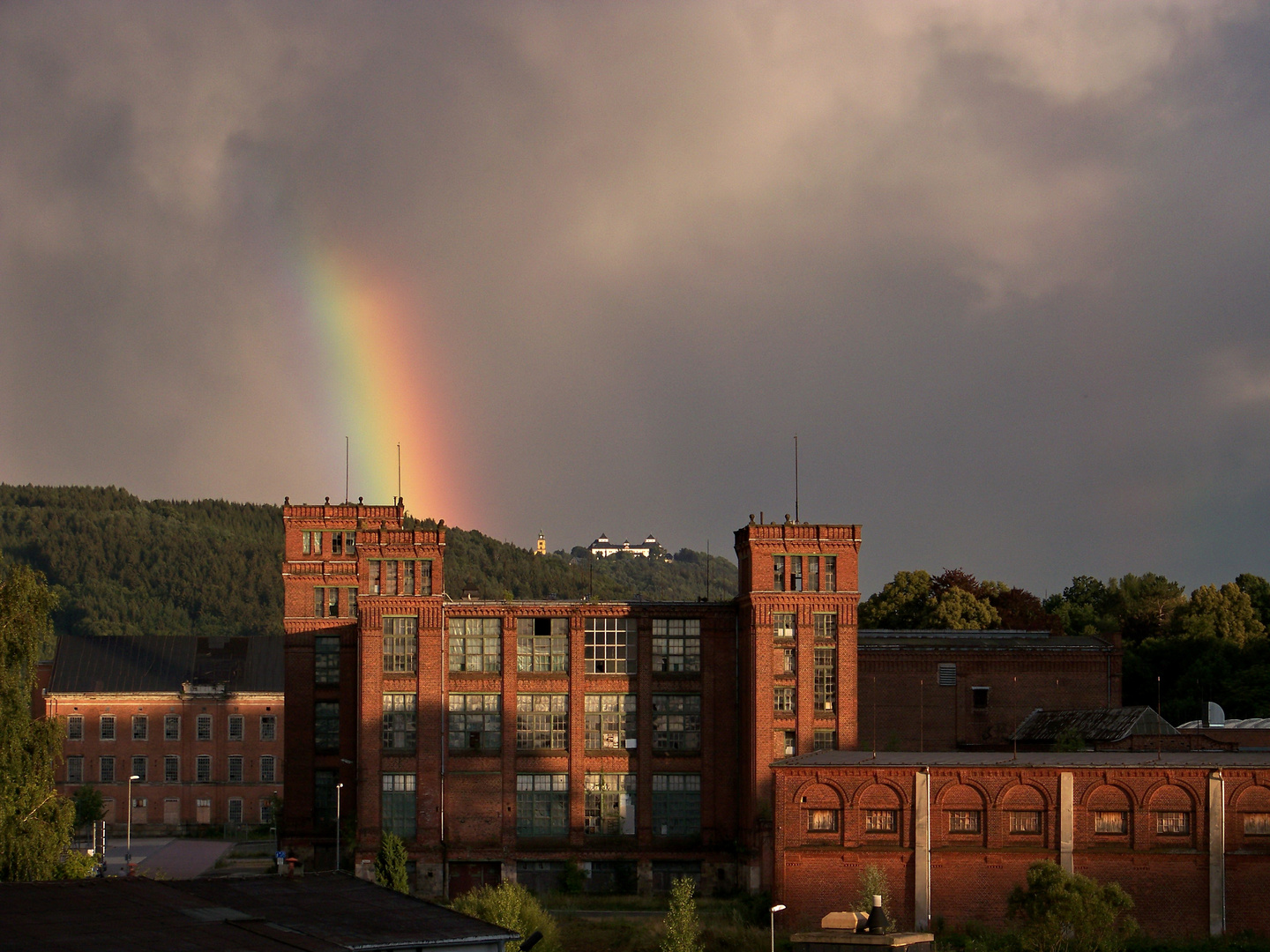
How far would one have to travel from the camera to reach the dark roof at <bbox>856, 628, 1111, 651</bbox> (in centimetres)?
9481

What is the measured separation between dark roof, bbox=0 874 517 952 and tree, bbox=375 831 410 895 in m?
27.8

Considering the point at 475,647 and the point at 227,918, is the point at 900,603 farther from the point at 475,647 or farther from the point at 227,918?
the point at 227,918

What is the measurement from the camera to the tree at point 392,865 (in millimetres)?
75812

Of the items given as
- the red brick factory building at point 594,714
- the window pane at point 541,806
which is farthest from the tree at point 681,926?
the window pane at point 541,806

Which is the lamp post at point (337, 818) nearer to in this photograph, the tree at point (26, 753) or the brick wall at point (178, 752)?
the tree at point (26, 753)

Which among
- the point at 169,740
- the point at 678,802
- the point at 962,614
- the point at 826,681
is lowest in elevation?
the point at 169,740

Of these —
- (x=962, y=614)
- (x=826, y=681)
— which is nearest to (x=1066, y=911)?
(x=826, y=681)

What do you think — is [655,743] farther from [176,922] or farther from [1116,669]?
[176,922]

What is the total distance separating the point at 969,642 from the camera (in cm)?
9675

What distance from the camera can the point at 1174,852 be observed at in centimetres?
6894

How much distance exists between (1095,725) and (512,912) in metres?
37.5

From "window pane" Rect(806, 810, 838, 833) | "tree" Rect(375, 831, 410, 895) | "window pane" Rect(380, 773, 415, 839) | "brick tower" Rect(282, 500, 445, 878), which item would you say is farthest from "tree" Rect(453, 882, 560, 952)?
"brick tower" Rect(282, 500, 445, 878)

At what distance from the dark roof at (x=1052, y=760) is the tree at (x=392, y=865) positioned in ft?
58.2

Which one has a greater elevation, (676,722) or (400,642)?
(400,642)
